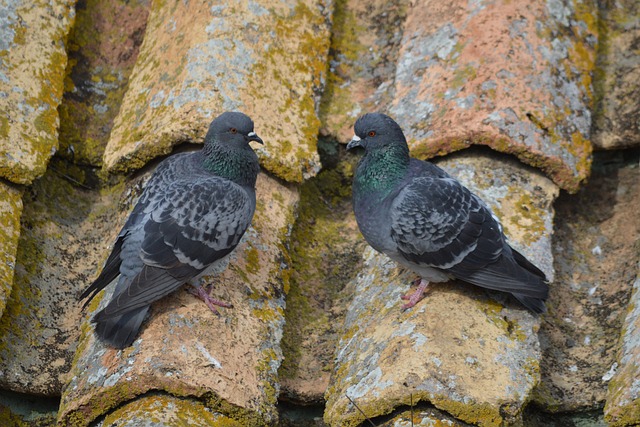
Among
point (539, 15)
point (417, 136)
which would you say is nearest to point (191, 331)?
point (417, 136)

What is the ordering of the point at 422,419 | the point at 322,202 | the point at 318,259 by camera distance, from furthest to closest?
the point at 322,202
the point at 318,259
the point at 422,419

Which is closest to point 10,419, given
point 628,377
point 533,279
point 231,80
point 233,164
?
point 233,164

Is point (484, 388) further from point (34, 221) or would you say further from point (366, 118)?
point (34, 221)

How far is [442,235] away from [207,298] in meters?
1.33

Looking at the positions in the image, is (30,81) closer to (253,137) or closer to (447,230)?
(253,137)

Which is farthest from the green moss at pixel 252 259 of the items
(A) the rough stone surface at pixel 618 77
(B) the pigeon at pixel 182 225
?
(A) the rough stone surface at pixel 618 77

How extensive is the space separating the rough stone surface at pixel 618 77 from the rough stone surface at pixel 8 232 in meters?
3.52

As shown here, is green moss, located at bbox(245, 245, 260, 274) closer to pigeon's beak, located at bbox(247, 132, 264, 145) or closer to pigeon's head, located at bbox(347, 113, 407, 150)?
pigeon's beak, located at bbox(247, 132, 264, 145)

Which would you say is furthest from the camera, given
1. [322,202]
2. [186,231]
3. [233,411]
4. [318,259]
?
[322,202]

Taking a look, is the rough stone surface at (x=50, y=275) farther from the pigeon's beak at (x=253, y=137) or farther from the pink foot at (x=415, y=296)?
the pink foot at (x=415, y=296)

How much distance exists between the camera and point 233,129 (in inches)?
213

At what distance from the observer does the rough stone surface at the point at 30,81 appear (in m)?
5.34

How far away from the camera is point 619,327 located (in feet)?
16.2

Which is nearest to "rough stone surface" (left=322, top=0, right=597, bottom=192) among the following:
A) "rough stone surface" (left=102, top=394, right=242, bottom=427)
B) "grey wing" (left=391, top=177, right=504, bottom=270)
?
"grey wing" (left=391, top=177, right=504, bottom=270)
